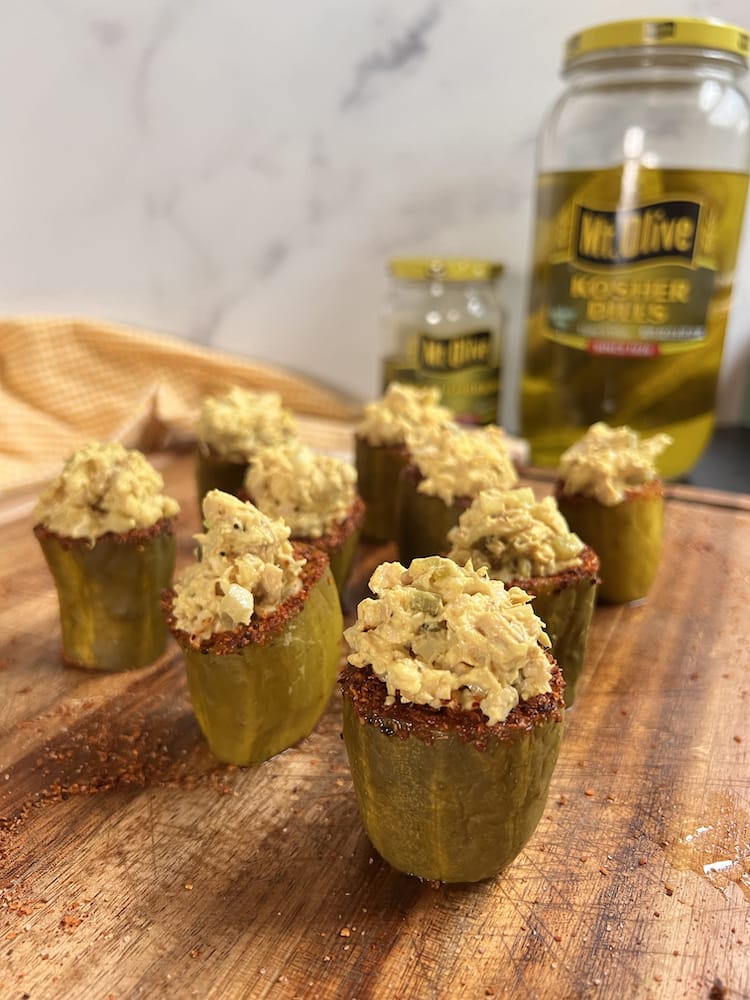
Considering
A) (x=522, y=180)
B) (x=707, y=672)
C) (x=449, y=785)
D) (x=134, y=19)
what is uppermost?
(x=134, y=19)

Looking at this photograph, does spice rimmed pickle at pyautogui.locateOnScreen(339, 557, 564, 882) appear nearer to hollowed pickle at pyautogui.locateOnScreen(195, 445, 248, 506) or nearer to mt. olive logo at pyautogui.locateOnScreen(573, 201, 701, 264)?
hollowed pickle at pyautogui.locateOnScreen(195, 445, 248, 506)

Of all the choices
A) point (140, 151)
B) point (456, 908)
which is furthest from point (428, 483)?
point (140, 151)

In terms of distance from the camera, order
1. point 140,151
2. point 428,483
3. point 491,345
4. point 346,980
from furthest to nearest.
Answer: point 140,151 < point 491,345 < point 428,483 < point 346,980

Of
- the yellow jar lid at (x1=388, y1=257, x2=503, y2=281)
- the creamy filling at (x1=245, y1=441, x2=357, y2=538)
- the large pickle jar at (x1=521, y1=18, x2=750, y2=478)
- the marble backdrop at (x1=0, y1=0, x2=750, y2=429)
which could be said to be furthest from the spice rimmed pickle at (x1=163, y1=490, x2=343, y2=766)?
the marble backdrop at (x1=0, y1=0, x2=750, y2=429)

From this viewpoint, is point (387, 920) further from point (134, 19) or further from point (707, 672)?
point (134, 19)

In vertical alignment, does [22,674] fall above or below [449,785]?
below

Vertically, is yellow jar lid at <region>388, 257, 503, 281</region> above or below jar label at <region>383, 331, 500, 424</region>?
above
